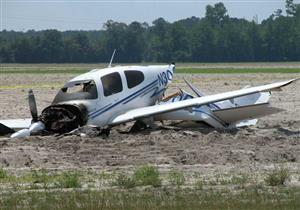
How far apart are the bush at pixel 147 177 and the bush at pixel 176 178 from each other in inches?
9.6

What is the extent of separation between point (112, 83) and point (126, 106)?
2.40ft

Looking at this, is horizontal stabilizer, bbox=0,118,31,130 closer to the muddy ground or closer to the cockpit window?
the muddy ground

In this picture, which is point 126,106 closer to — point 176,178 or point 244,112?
point 244,112

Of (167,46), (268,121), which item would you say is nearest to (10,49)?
(167,46)

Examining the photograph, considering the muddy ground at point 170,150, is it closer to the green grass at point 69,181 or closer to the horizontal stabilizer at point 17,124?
the horizontal stabilizer at point 17,124

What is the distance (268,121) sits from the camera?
2867 centimetres

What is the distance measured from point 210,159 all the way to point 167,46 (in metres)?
150

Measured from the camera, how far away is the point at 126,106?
83.6 feet

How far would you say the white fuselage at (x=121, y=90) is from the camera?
24594 mm

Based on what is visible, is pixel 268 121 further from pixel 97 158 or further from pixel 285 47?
pixel 285 47

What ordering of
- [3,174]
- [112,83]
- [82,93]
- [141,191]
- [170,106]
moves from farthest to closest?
[112,83], [170,106], [82,93], [3,174], [141,191]

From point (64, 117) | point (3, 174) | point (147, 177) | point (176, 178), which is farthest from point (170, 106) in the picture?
point (147, 177)

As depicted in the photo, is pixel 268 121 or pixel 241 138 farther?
pixel 268 121

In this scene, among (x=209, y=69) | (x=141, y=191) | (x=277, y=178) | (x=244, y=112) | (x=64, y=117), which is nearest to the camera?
(x=141, y=191)
